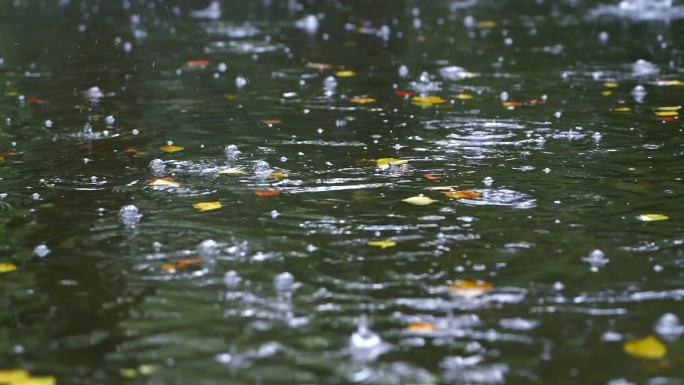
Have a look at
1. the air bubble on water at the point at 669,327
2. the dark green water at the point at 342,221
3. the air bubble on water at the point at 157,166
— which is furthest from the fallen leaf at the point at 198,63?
the air bubble on water at the point at 669,327

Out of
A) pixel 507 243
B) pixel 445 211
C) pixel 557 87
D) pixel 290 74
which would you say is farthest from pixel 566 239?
pixel 290 74

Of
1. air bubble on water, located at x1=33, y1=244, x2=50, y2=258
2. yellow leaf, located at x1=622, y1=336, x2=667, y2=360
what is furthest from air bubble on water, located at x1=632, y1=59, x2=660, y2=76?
air bubble on water, located at x1=33, y1=244, x2=50, y2=258

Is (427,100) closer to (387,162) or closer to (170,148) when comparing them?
(387,162)

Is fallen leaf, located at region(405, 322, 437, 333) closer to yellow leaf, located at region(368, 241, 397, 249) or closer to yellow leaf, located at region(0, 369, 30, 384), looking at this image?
yellow leaf, located at region(368, 241, 397, 249)

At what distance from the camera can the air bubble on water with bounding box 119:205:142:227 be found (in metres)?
4.00

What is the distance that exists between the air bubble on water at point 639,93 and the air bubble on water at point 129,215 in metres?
3.77

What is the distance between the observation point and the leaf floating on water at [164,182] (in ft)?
15.1

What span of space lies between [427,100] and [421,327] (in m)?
3.74

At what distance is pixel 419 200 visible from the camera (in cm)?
422

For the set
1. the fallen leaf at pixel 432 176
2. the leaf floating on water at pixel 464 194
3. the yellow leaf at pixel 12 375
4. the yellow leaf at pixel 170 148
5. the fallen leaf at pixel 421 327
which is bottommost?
the yellow leaf at pixel 12 375

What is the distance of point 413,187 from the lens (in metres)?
4.44

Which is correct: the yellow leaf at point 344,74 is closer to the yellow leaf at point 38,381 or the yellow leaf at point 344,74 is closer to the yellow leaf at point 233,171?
the yellow leaf at point 233,171

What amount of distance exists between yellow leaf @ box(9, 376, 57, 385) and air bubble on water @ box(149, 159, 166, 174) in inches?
88.8

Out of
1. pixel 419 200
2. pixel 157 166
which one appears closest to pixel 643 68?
pixel 419 200
